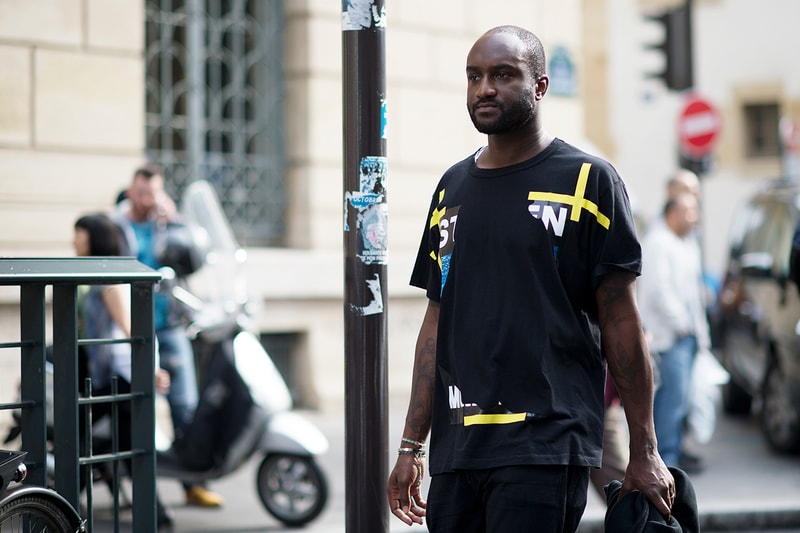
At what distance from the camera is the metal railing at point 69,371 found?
4043mm

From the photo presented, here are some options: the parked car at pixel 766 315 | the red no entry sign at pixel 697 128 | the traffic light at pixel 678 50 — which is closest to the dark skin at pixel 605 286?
the parked car at pixel 766 315

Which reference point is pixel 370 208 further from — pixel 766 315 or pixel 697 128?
pixel 697 128

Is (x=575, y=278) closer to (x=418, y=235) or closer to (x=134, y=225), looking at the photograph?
(x=134, y=225)

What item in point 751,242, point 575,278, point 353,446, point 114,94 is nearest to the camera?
point 575,278

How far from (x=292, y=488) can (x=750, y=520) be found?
8.18 ft

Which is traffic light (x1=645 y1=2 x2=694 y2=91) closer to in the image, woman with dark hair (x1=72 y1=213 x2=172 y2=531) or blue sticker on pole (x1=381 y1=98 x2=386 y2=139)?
woman with dark hair (x1=72 y1=213 x2=172 y2=531)

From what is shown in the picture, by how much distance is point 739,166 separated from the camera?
29266 mm

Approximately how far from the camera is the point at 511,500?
3152mm

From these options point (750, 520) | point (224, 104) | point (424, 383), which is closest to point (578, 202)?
point (424, 383)

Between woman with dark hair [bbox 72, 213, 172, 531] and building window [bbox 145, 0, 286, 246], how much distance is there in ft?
13.2

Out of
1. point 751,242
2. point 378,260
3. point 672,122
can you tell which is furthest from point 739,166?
point 378,260

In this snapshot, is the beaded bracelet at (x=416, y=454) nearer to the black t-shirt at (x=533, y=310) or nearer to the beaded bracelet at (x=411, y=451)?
the beaded bracelet at (x=411, y=451)

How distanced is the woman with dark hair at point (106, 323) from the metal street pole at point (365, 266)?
8.07 feet

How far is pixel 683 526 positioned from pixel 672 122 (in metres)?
26.0
